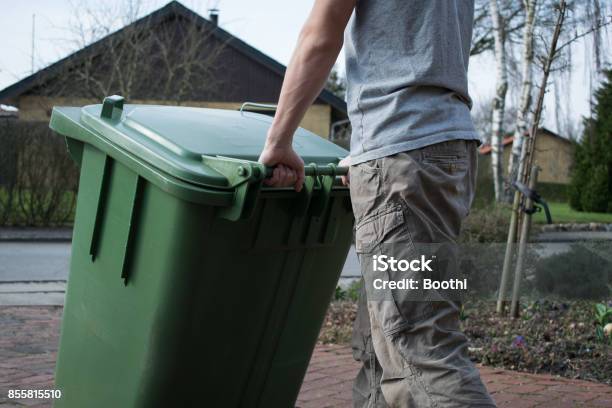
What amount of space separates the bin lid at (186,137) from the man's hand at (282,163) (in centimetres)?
16

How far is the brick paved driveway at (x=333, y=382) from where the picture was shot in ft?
12.5

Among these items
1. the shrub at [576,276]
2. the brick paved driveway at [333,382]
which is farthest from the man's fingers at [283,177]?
the shrub at [576,276]

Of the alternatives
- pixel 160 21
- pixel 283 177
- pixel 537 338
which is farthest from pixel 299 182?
pixel 160 21

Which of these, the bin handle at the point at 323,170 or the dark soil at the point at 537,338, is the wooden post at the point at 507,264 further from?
the bin handle at the point at 323,170

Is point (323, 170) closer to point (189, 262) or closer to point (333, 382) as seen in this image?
point (189, 262)

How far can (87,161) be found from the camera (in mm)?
2906

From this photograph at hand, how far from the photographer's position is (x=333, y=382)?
13.7ft

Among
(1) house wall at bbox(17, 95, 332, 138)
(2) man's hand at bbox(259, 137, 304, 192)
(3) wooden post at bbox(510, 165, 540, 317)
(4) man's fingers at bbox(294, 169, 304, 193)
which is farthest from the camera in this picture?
(1) house wall at bbox(17, 95, 332, 138)

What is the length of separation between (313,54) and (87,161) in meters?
1.10

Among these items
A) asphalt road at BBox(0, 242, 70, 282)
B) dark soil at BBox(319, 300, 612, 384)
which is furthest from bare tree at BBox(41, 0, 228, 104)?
dark soil at BBox(319, 300, 612, 384)

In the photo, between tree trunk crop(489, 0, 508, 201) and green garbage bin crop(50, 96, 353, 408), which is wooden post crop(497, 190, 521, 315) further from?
tree trunk crop(489, 0, 508, 201)

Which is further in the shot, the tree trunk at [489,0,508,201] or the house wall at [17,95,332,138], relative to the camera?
the house wall at [17,95,332,138]

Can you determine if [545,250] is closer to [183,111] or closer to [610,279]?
[610,279]

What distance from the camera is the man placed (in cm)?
213
